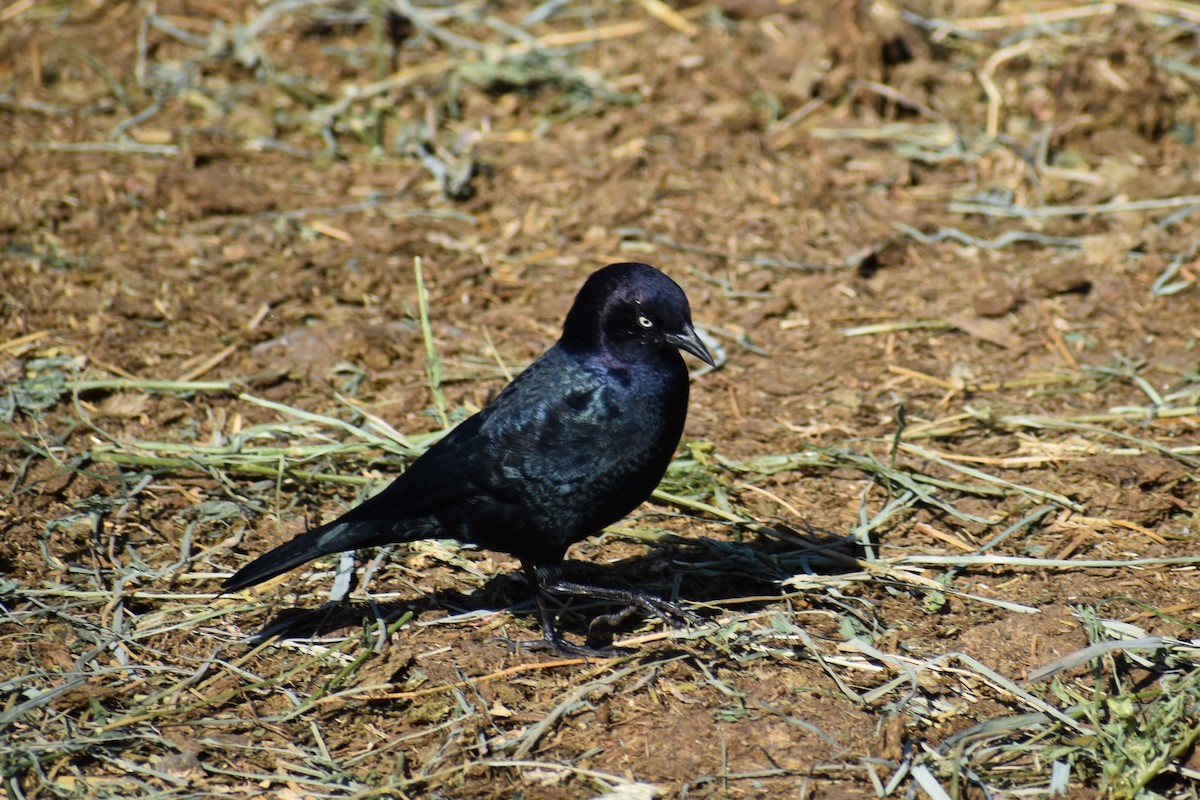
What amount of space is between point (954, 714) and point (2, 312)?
4553 mm

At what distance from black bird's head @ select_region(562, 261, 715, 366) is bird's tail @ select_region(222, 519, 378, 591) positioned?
944mm

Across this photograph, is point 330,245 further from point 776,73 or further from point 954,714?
point 954,714

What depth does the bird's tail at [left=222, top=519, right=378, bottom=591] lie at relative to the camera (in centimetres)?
410

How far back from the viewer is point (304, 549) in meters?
4.12

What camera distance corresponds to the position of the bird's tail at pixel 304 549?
161 inches

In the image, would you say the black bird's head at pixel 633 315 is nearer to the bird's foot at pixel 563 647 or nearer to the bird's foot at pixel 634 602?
the bird's foot at pixel 634 602

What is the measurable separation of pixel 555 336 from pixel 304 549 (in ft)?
7.26

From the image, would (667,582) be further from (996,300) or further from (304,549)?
(996,300)

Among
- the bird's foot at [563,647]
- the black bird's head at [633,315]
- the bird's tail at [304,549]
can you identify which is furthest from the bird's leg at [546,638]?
the black bird's head at [633,315]

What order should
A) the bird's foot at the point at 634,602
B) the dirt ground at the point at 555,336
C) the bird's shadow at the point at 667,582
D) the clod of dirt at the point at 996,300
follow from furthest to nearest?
the clod of dirt at the point at 996,300
the bird's shadow at the point at 667,582
the bird's foot at the point at 634,602
the dirt ground at the point at 555,336

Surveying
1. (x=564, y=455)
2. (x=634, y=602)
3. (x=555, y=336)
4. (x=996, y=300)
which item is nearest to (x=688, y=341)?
(x=564, y=455)

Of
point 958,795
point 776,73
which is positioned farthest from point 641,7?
point 958,795

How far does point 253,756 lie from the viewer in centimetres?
363

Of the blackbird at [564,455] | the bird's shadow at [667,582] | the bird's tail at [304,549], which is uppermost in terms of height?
the blackbird at [564,455]
